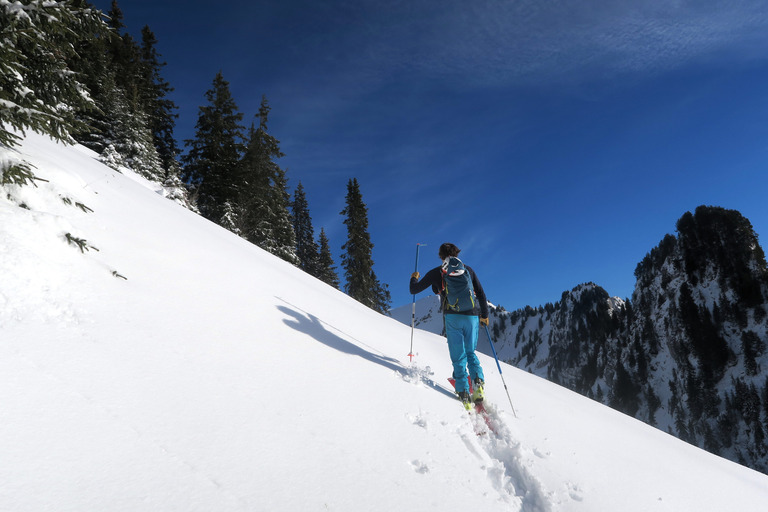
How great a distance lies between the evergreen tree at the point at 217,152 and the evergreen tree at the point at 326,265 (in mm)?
16467

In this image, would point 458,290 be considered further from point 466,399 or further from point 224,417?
point 224,417

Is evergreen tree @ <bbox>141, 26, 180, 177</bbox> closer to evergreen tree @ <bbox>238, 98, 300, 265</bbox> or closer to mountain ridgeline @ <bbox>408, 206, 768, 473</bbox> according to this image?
evergreen tree @ <bbox>238, 98, 300, 265</bbox>

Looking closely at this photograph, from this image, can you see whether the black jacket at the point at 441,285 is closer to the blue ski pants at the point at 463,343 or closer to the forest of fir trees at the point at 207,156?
the blue ski pants at the point at 463,343

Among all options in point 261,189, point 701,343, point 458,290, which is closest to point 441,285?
point 458,290

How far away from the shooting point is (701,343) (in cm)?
10119

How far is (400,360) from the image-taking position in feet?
22.3

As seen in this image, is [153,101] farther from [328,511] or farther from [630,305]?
[630,305]

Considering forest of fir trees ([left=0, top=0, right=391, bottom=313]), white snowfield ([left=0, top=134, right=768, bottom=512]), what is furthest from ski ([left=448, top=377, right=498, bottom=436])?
forest of fir trees ([left=0, top=0, right=391, bottom=313])

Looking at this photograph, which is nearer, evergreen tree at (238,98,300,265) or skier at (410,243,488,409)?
skier at (410,243,488,409)

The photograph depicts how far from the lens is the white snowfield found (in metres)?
2.31

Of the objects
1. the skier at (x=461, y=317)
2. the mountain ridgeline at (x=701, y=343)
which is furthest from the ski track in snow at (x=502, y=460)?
the mountain ridgeline at (x=701, y=343)

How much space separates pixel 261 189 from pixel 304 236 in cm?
2119

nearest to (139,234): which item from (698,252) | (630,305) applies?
(698,252)

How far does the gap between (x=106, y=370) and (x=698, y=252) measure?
462 ft
